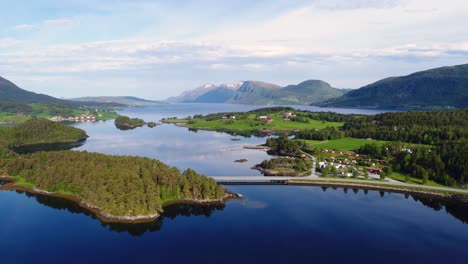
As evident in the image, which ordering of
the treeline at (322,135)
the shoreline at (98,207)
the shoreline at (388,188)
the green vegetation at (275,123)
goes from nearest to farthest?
the shoreline at (98,207) < the shoreline at (388,188) < the treeline at (322,135) < the green vegetation at (275,123)

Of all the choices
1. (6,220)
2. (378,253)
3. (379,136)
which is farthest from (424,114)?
(6,220)

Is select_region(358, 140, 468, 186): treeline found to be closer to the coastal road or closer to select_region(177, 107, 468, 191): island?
select_region(177, 107, 468, 191): island

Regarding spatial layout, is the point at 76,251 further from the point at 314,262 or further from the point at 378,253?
the point at 378,253

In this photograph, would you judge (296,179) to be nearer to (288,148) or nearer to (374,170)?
(374,170)

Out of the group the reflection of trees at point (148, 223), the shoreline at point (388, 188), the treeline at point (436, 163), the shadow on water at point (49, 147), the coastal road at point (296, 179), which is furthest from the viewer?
the shadow on water at point (49, 147)

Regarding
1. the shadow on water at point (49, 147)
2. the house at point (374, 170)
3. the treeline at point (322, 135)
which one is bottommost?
the house at point (374, 170)

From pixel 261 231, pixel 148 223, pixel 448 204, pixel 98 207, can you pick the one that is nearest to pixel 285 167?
pixel 448 204

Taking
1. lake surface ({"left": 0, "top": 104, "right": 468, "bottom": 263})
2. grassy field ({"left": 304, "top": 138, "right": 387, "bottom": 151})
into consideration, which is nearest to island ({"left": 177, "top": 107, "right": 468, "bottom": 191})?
grassy field ({"left": 304, "top": 138, "right": 387, "bottom": 151})

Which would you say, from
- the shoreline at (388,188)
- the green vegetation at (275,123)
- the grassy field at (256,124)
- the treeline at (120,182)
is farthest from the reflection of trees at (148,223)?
the grassy field at (256,124)

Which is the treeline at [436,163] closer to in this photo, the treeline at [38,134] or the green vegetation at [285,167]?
the green vegetation at [285,167]
